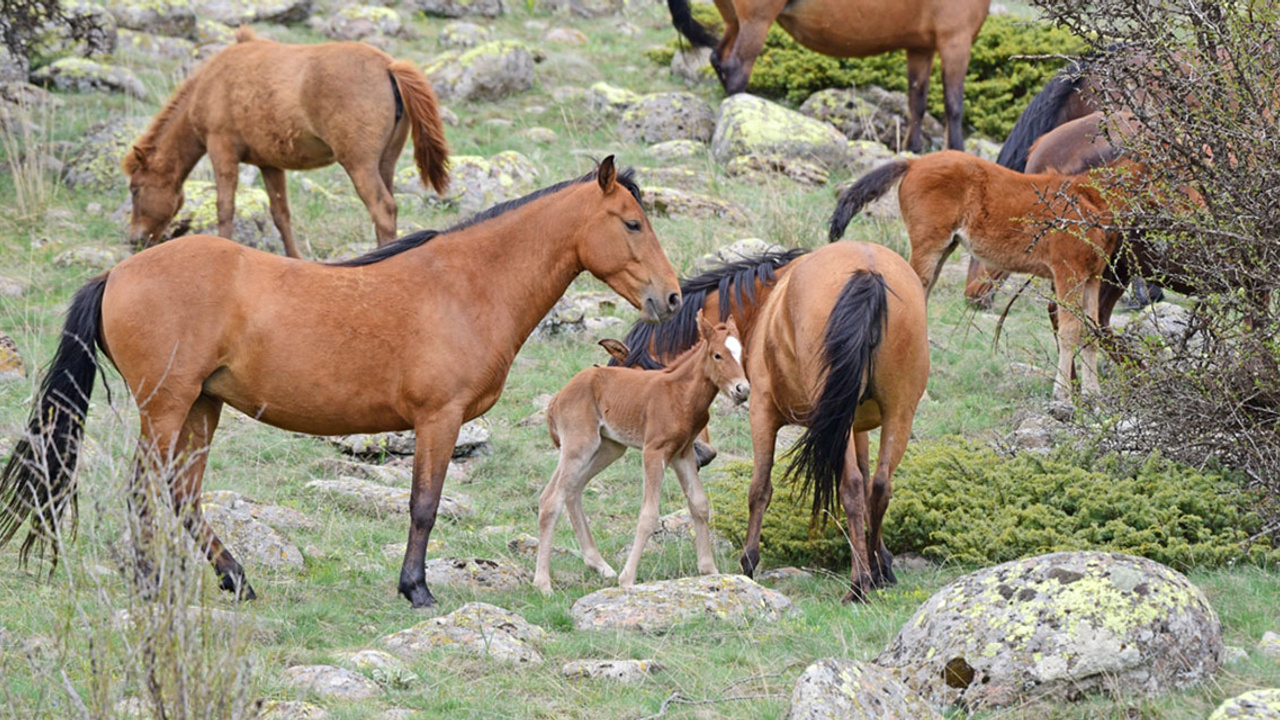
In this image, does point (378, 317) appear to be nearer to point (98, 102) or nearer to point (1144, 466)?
point (1144, 466)

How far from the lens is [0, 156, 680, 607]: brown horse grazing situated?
595cm

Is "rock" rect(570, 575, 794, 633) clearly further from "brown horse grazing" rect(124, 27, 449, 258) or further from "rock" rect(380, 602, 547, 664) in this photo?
"brown horse grazing" rect(124, 27, 449, 258)

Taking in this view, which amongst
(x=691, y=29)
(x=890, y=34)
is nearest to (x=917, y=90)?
(x=890, y=34)

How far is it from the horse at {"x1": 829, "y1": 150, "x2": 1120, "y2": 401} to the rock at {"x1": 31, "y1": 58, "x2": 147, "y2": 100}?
386 inches

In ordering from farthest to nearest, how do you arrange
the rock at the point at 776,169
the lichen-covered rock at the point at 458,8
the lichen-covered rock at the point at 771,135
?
the lichen-covered rock at the point at 458,8, the lichen-covered rock at the point at 771,135, the rock at the point at 776,169

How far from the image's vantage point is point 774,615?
587cm

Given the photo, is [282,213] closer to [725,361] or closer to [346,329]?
[346,329]

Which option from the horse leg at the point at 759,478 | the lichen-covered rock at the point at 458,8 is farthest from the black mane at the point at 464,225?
the lichen-covered rock at the point at 458,8

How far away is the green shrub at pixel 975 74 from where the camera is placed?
16.1 metres

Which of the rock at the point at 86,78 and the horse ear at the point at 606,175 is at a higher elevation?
the horse ear at the point at 606,175

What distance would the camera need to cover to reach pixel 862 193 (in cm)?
874

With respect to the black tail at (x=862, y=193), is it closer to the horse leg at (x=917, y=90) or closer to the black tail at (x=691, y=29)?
the horse leg at (x=917, y=90)

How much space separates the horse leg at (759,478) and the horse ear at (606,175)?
52.9 inches

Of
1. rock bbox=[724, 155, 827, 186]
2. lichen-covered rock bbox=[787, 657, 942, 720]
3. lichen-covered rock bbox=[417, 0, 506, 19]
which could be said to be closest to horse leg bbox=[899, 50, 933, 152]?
rock bbox=[724, 155, 827, 186]
